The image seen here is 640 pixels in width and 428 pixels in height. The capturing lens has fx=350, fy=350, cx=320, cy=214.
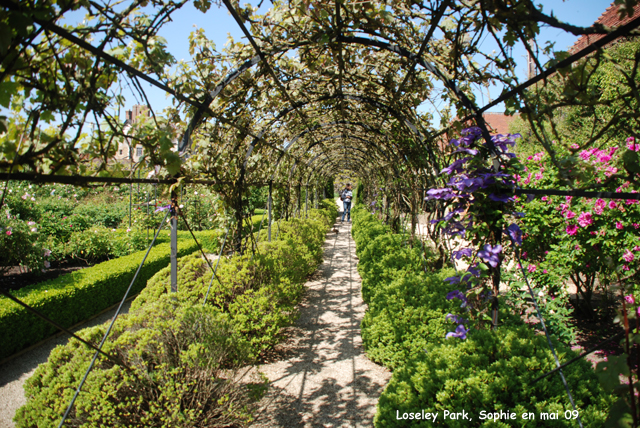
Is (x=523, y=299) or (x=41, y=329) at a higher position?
(x=523, y=299)

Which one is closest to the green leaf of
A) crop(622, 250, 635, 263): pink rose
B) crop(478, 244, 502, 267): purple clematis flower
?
crop(478, 244, 502, 267): purple clematis flower

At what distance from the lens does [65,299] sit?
15.8 ft

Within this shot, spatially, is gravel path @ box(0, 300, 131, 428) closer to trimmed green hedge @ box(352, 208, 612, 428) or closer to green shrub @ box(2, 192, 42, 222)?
trimmed green hedge @ box(352, 208, 612, 428)

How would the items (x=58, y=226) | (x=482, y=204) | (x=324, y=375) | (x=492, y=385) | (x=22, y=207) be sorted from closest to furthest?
(x=492, y=385), (x=482, y=204), (x=324, y=375), (x=22, y=207), (x=58, y=226)

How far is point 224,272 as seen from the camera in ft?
13.6

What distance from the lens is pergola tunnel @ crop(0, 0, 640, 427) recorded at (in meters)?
1.45

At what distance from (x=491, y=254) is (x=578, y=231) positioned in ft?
8.44

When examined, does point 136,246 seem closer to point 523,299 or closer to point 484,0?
point 523,299

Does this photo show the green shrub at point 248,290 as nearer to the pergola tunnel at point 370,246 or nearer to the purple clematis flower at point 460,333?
the pergola tunnel at point 370,246

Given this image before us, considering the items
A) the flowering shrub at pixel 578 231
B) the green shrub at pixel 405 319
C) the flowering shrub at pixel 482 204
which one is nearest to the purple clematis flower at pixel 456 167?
the flowering shrub at pixel 482 204

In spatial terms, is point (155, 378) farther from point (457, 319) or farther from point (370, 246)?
point (370, 246)

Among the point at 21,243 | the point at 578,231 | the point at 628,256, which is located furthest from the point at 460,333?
the point at 21,243

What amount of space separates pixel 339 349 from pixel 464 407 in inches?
99.1

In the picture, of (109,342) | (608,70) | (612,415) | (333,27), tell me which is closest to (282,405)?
(109,342)
